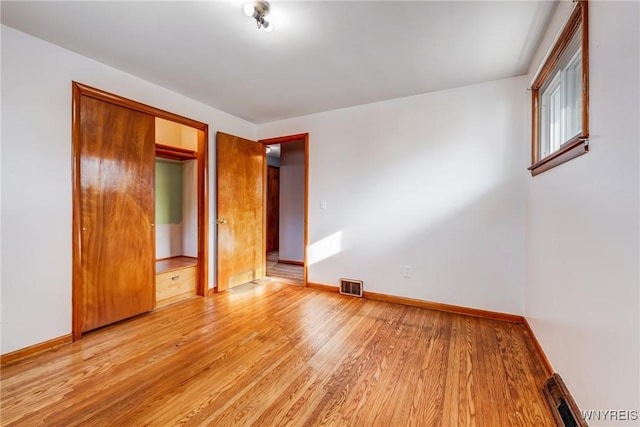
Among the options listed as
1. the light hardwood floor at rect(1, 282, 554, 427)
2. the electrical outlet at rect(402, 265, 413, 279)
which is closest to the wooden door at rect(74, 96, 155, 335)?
the light hardwood floor at rect(1, 282, 554, 427)

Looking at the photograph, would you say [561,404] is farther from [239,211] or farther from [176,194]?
[176,194]

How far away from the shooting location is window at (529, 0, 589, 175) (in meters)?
1.30

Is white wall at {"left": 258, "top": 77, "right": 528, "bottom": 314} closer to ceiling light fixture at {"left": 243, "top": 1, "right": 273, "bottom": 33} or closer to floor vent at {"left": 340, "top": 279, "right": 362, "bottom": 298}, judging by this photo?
floor vent at {"left": 340, "top": 279, "right": 362, "bottom": 298}

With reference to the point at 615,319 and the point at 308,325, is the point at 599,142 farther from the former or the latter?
the point at 308,325

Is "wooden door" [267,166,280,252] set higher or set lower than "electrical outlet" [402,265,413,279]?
higher

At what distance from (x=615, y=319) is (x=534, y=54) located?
2.12 m

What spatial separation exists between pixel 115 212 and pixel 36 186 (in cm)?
55

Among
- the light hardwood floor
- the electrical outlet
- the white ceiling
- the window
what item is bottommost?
the light hardwood floor

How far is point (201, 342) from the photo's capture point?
2.13m

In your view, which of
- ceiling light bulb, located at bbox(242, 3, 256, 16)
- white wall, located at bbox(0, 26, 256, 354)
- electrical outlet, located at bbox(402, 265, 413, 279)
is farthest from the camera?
electrical outlet, located at bbox(402, 265, 413, 279)

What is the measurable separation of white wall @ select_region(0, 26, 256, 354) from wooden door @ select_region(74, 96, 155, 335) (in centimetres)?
13

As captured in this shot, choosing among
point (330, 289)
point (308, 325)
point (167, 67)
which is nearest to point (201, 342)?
point (308, 325)

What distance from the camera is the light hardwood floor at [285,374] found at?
1.39 metres

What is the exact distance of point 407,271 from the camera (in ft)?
9.82
